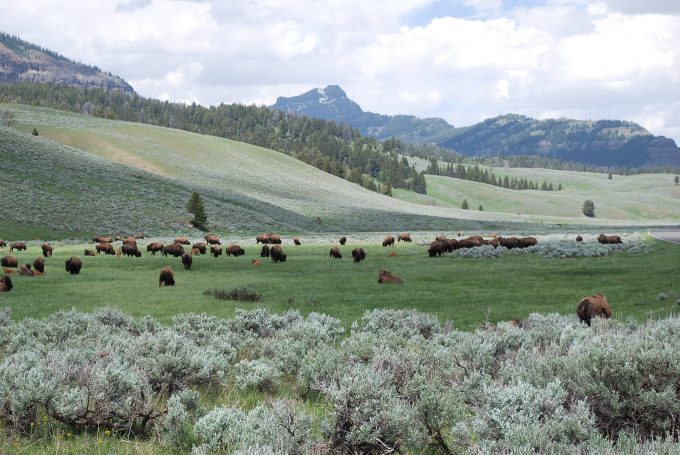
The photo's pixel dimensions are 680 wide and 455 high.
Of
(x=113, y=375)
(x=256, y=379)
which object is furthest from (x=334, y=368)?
(x=113, y=375)

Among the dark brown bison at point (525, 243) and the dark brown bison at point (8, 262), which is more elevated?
the dark brown bison at point (525, 243)

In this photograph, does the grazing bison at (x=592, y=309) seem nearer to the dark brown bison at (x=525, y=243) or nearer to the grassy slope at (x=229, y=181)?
the dark brown bison at (x=525, y=243)

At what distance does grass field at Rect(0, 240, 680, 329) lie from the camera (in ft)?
60.4

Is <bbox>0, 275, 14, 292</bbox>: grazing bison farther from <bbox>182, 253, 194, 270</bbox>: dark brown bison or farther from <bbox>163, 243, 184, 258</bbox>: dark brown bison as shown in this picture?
<bbox>163, 243, 184, 258</bbox>: dark brown bison

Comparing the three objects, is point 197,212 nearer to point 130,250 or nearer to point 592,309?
point 130,250

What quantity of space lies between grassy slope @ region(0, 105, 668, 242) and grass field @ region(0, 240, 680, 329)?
3800 centimetres

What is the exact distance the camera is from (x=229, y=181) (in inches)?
4313

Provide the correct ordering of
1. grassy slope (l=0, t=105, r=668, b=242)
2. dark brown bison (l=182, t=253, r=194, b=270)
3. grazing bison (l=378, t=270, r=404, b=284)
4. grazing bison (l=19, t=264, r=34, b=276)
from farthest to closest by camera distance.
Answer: grassy slope (l=0, t=105, r=668, b=242), dark brown bison (l=182, t=253, r=194, b=270), grazing bison (l=19, t=264, r=34, b=276), grazing bison (l=378, t=270, r=404, b=284)

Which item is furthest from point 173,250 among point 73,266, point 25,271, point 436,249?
point 436,249

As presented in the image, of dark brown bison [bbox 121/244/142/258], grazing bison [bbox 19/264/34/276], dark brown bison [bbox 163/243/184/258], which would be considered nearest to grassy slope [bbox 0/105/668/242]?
dark brown bison [bbox 121/244/142/258]

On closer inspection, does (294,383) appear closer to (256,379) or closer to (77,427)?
(256,379)

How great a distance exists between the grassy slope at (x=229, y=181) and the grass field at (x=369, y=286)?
38002mm

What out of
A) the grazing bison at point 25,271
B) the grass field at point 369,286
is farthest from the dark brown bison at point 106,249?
the grazing bison at point 25,271

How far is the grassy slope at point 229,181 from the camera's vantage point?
78.2m
